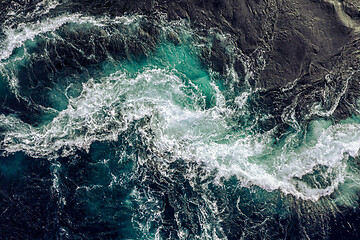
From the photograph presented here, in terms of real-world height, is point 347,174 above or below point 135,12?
below

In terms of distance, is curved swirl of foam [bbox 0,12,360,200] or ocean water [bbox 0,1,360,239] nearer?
ocean water [bbox 0,1,360,239]

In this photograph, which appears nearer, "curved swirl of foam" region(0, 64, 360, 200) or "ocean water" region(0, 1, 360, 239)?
"ocean water" region(0, 1, 360, 239)

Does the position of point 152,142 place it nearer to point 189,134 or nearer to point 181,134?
point 181,134

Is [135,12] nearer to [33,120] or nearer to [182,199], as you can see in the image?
[33,120]

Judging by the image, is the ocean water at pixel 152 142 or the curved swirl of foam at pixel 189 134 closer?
the ocean water at pixel 152 142

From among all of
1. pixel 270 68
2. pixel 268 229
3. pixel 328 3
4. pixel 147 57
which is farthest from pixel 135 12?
pixel 268 229

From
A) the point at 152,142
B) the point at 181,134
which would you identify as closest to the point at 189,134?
the point at 181,134

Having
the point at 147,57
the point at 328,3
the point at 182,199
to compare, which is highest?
the point at 328,3
